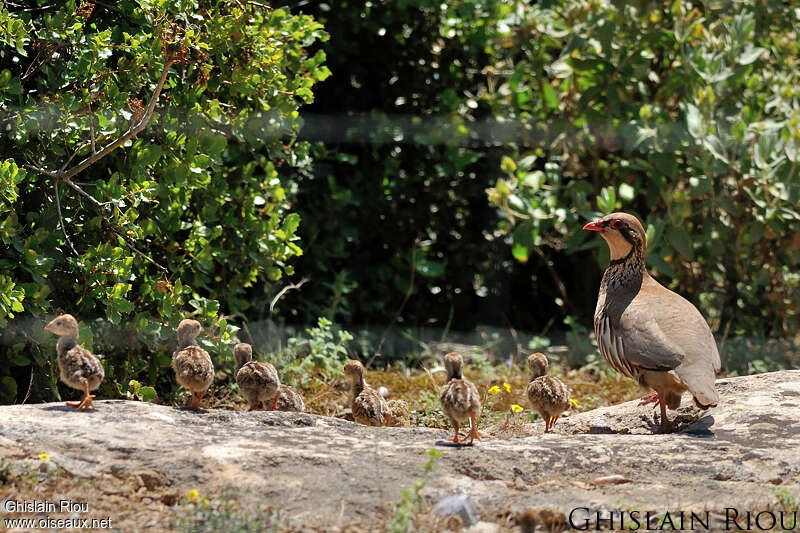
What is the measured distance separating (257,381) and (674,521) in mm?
2375

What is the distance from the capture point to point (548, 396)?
555cm

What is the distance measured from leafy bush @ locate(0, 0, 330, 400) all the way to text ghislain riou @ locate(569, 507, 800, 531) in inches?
112

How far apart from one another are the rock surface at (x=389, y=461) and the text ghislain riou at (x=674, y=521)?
22 mm

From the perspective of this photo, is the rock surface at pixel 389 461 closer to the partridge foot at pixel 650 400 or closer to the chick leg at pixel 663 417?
the chick leg at pixel 663 417

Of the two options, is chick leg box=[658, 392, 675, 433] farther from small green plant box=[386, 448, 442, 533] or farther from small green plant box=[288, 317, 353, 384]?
small green plant box=[288, 317, 353, 384]

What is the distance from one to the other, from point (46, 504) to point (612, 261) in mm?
3554

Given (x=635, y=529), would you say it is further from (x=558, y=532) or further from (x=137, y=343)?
(x=137, y=343)

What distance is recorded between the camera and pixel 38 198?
587 centimetres

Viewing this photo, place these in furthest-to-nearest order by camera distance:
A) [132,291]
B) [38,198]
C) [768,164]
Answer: [768,164] → [132,291] → [38,198]

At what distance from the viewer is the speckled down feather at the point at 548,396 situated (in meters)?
5.55

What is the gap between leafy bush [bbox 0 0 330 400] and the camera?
558 cm

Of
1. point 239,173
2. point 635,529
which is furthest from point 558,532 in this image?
point 239,173

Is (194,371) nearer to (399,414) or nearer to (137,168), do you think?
(137,168)

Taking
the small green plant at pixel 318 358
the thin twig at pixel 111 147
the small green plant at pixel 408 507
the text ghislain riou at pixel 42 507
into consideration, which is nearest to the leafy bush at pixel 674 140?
the small green plant at pixel 318 358
